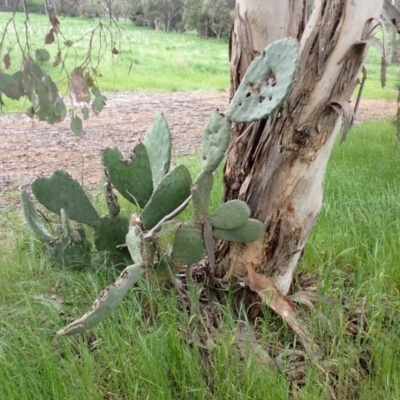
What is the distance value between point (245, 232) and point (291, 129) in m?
0.43

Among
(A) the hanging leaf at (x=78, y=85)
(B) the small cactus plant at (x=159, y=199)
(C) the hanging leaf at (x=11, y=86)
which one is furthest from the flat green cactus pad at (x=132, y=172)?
(C) the hanging leaf at (x=11, y=86)

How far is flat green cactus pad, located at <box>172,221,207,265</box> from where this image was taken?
1890 millimetres

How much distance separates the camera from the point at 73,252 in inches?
85.0

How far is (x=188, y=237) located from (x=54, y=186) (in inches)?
27.3

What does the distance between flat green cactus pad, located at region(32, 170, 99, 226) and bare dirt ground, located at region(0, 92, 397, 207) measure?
859mm

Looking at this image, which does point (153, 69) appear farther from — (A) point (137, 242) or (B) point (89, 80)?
(A) point (137, 242)

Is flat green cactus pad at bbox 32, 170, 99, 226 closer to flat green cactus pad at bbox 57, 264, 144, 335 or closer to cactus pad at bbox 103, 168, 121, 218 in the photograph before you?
cactus pad at bbox 103, 168, 121, 218

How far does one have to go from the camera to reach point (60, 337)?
5.86 ft

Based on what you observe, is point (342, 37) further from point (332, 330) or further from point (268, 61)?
point (332, 330)

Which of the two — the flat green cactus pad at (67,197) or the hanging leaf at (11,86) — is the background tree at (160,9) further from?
the hanging leaf at (11,86)

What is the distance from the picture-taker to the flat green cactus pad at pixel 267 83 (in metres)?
1.54

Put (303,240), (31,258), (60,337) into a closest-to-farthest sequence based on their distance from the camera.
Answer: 1. (60,337)
2. (303,240)
3. (31,258)

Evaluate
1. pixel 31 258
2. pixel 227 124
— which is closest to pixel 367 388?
pixel 227 124

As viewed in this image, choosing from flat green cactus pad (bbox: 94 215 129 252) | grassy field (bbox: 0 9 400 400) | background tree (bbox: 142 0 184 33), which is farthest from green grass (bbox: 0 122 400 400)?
background tree (bbox: 142 0 184 33)
